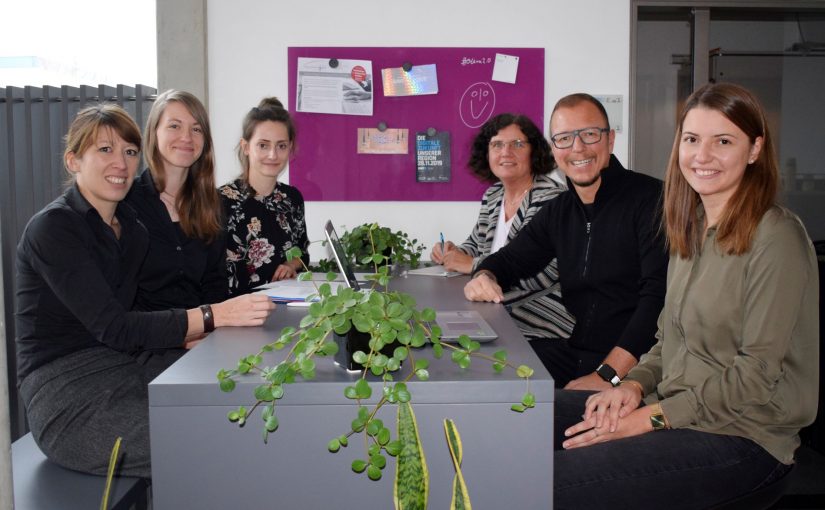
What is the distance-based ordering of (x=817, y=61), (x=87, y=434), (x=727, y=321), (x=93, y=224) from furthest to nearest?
1. (x=817, y=61)
2. (x=93, y=224)
3. (x=87, y=434)
4. (x=727, y=321)

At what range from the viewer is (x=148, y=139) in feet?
8.98

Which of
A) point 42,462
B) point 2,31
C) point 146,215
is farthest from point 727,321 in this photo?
point 2,31

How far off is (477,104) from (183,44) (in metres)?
1.61

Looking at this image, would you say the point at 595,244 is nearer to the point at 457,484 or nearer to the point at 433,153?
the point at 457,484

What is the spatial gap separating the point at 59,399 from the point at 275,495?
32.4 inches

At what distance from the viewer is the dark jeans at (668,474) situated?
151 cm

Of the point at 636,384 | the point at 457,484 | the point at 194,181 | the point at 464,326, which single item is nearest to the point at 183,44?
the point at 194,181

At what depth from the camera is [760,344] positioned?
1.52 m

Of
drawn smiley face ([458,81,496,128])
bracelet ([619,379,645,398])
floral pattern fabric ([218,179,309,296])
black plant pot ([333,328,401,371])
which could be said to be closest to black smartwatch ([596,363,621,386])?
bracelet ([619,379,645,398])

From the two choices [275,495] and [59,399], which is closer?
[275,495]

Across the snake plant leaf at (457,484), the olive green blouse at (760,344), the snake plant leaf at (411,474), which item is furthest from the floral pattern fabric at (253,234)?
the snake plant leaf at (457,484)

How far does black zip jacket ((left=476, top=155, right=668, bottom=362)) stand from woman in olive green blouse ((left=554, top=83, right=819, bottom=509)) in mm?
501

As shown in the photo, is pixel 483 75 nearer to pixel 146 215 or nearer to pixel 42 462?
pixel 146 215

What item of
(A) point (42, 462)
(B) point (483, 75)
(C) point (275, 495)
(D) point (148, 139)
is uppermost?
(B) point (483, 75)
